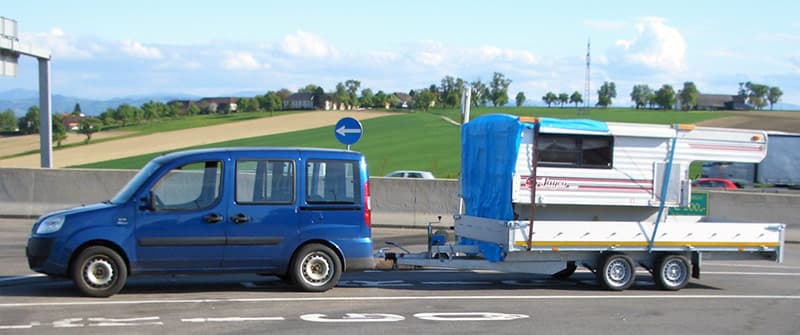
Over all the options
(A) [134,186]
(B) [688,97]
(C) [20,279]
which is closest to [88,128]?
(C) [20,279]

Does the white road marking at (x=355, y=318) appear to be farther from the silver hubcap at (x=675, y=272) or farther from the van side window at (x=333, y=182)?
the silver hubcap at (x=675, y=272)

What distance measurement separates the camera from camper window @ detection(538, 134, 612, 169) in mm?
11579

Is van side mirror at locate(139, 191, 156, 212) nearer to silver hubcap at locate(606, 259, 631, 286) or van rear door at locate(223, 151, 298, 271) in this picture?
van rear door at locate(223, 151, 298, 271)

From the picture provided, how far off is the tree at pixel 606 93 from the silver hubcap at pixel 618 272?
115705mm

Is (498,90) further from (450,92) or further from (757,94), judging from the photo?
(757,94)

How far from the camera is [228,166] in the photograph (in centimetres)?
1062

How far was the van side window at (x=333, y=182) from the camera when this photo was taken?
35.6 ft

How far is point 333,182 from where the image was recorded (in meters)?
10.9

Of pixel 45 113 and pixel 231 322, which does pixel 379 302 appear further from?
pixel 45 113

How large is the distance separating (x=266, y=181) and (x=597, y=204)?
14.7 feet

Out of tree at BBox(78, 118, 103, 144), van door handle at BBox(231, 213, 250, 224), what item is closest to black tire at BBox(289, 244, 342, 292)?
van door handle at BBox(231, 213, 250, 224)

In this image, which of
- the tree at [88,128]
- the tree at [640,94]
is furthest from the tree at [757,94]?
the tree at [88,128]

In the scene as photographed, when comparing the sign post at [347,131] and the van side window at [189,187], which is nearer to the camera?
the van side window at [189,187]

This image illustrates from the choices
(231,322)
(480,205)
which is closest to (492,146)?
(480,205)
